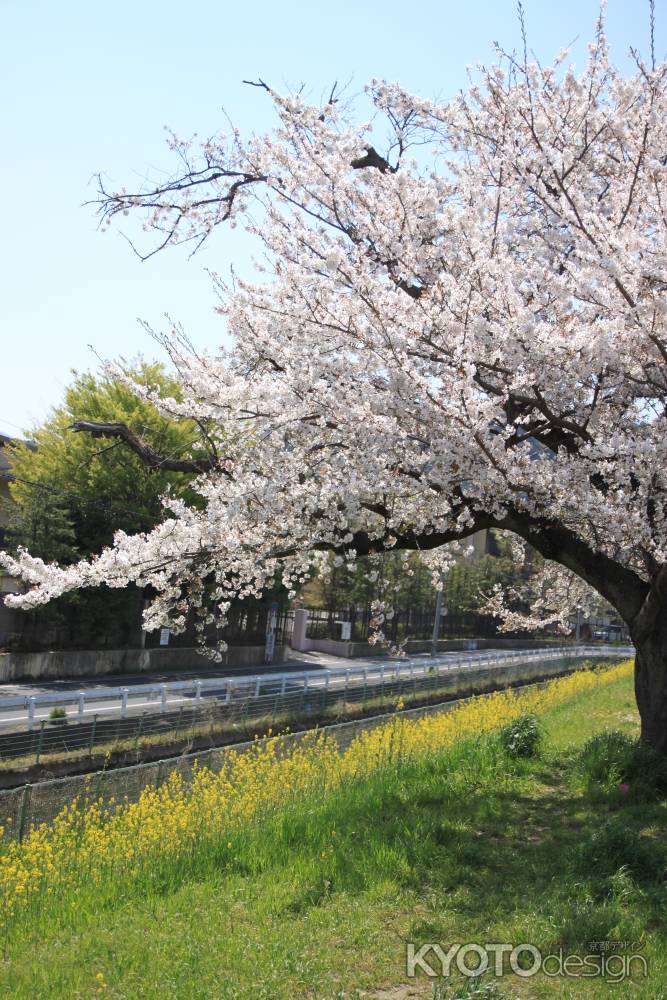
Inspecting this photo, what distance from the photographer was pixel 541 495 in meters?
7.87

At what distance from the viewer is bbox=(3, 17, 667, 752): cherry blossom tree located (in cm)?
728

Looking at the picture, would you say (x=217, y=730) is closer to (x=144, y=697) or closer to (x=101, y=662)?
(x=144, y=697)

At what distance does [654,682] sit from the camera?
907 cm

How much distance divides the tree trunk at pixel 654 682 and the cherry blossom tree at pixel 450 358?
25 mm

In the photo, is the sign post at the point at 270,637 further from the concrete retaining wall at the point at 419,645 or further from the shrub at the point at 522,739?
the shrub at the point at 522,739

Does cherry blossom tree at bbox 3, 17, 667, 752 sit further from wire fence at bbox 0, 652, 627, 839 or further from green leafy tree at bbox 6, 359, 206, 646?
green leafy tree at bbox 6, 359, 206, 646

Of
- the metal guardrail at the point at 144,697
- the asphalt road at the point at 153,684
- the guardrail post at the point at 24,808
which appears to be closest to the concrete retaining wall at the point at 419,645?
the asphalt road at the point at 153,684

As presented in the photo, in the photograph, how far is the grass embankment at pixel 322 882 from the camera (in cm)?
472

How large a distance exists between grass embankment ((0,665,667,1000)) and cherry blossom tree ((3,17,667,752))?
2.31m

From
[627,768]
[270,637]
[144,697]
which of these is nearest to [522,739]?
[627,768]

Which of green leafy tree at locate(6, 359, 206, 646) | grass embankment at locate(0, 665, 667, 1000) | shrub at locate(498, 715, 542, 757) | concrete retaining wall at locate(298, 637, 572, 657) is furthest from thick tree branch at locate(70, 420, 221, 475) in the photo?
concrete retaining wall at locate(298, 637, 572, 657)

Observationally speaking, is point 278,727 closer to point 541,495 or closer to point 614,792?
point 614,792

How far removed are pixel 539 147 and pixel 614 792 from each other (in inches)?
253

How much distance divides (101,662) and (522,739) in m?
22.9
